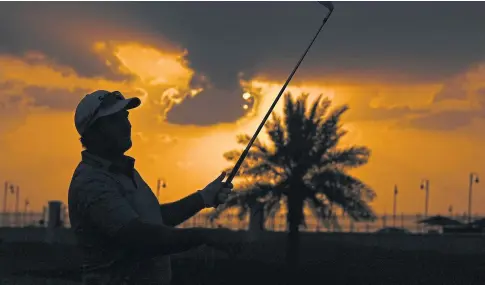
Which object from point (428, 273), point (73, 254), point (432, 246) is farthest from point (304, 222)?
point (432, 246)

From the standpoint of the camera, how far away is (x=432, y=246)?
55.3 m

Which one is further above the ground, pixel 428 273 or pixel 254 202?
pixel 254 202

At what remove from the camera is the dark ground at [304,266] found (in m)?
33.7

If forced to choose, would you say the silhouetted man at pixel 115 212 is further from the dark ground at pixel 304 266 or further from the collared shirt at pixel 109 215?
the dark ground at pixel 304 266

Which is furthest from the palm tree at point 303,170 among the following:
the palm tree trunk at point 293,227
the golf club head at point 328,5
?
the golf club head at point 328,5

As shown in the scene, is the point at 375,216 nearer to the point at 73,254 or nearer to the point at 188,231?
the point at 73,254

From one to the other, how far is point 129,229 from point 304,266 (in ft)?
119

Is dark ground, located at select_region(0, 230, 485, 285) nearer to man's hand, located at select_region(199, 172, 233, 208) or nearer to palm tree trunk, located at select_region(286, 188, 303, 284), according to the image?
palm tree trunk, located at select_region(286, 188, 303, 284)

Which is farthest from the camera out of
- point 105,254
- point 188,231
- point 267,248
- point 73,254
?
point 267,248

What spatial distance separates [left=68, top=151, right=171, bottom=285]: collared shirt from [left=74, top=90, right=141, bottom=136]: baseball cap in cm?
14

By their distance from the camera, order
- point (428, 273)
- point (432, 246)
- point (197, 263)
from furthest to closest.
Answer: point (432, 246)
point (197, 263)
point (428, 273)

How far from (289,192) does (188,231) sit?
3417 centimetres

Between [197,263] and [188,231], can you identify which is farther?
[197,263]

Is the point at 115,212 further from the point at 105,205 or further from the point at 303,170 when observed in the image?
the point at 303,170
